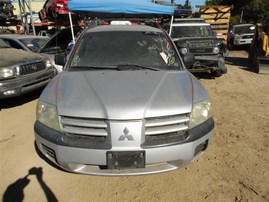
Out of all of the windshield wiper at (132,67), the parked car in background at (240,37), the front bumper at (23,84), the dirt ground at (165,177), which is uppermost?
the windshield wiper at (132,67)

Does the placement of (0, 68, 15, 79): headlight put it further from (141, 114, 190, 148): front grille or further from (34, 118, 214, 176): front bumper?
(141, 114, 190, 148): front grille

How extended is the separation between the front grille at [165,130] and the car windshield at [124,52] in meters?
1.12

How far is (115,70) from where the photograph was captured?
11.5 ft

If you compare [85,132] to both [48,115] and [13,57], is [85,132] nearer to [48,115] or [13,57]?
[48,115]

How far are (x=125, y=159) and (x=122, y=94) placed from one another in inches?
26.3

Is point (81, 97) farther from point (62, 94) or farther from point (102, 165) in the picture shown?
point (102, 165)

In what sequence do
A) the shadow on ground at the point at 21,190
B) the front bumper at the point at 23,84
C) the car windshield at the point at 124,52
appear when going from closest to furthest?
the shadow on ground at the point at 21,190, the car windshield at the point at 124,52, the front bumper at the point at 23,84

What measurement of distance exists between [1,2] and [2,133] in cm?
1642

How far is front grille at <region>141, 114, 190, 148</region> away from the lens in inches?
101

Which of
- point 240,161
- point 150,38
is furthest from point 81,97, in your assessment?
point 240,161

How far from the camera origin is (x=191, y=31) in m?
9.20

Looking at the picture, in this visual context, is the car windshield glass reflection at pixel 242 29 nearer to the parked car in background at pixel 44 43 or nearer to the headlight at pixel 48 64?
the parked car in background at pixel 44 43

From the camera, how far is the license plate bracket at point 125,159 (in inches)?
98.9

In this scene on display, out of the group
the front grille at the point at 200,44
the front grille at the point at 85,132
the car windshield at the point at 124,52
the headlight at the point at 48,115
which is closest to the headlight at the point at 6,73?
the car windshield at the point at 124,52
